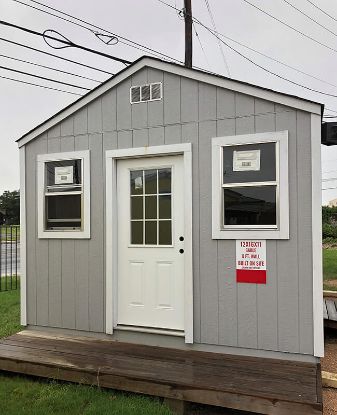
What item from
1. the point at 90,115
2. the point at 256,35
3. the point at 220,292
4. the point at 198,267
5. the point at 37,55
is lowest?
the point at 220,292

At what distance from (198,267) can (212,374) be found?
1150 millimetres

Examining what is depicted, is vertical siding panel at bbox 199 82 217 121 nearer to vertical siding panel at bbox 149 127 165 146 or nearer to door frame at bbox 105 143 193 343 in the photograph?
door frame at bbox 105 143 193 343

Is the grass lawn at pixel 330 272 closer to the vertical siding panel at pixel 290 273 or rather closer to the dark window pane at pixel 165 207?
the vertical siding panel at pixel 290 273

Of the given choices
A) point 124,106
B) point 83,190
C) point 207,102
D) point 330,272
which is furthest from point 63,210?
point 330,272

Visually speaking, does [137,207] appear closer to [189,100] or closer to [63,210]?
[63,210]

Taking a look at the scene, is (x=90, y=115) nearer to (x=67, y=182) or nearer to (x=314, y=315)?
(x=67, y=182)

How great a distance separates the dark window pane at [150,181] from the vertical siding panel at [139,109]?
22.2 inches

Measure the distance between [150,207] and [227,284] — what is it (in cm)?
128

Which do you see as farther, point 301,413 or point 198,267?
point 198,267

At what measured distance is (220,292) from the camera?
13.4 ft

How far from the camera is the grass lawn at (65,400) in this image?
10.3 ft

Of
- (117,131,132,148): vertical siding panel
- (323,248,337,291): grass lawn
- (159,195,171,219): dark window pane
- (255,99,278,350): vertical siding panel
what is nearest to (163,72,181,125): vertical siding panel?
(117,131,132,148): vertical siding panel

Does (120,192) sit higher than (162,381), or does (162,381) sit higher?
(120,192)

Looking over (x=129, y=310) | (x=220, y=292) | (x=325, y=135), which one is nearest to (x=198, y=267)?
(x=220, y=292)
